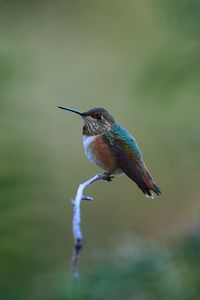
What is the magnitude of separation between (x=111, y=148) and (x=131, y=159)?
0.20m

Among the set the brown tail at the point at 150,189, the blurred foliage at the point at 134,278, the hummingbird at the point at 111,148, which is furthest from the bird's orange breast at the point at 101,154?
the blurred foliage at the point at 134,278

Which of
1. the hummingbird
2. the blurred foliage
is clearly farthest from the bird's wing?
the blurred foliage

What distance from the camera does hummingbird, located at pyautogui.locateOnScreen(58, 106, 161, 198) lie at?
257cm

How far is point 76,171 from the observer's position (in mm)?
6398

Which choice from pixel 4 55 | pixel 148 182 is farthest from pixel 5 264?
pixel 148 182

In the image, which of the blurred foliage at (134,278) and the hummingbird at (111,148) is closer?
the blurred foliage at (134,278)

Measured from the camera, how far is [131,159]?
2637 millimetres

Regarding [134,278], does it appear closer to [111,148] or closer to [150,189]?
[150,189]

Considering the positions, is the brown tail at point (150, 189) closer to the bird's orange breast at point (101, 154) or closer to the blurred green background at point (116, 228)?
the blurred green background at point (116, 228)

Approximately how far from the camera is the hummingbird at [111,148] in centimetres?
257

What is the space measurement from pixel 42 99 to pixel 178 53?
182 inches

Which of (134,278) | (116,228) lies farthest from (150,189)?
(134,278)

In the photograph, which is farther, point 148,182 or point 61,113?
point 61,113

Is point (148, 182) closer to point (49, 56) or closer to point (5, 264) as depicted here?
point (5, 264)
